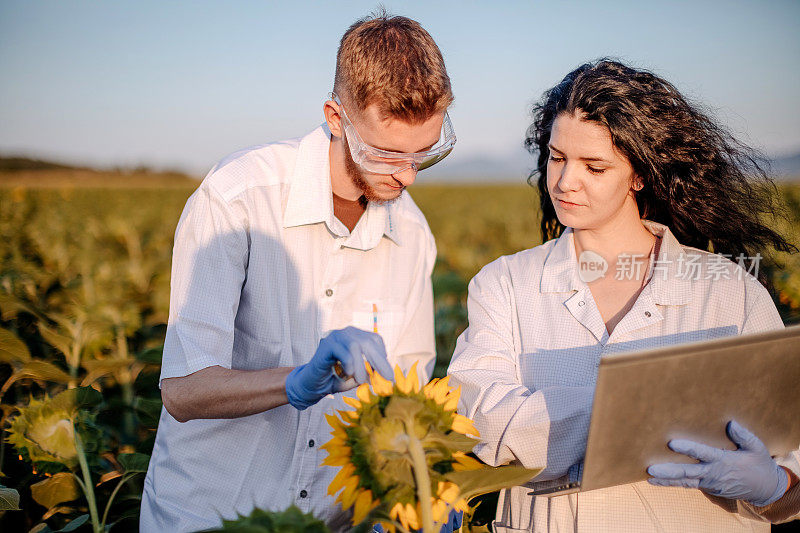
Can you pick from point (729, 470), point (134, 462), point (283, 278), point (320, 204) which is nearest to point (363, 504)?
point (729, 470)

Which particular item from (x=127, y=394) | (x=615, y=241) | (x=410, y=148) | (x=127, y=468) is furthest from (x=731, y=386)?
(x=127, y=394)

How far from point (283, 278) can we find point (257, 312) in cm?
12

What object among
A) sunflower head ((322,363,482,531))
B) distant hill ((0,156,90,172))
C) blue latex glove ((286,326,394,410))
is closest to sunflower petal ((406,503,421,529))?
sunflower head ((322,363,482,531))

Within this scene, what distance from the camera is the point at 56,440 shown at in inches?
73.1

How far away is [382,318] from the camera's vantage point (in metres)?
2.12

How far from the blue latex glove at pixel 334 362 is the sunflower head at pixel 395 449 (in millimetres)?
304

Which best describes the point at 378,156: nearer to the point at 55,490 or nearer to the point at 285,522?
the point at 285,522

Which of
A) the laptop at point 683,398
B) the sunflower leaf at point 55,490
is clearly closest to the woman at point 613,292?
the laptop at point 683,398

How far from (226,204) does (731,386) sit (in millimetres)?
1328

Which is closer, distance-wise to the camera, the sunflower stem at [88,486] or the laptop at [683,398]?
the laptop at [683,398]

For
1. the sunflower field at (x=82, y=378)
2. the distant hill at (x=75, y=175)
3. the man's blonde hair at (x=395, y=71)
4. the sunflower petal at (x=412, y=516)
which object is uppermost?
the man's blonde hair at (x=395, y=71)

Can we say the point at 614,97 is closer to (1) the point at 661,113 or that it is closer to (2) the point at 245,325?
(1) the point at 661,113

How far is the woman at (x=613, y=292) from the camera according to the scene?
5.34 feet

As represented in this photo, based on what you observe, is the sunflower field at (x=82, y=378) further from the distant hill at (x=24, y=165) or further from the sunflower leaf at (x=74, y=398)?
the distant hill at (x=24, y=165)
